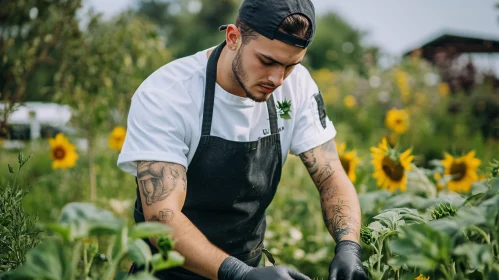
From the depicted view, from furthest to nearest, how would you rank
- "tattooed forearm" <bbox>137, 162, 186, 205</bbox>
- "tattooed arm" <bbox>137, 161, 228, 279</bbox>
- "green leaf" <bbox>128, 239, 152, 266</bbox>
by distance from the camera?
"tattooed forearm" <bbox>137, 162, 186, 205</bbox>, "tattooed arm" <bbox>137, 161, 228, 279</bbox>, "green leaf" <bbox>128, 239, 152, 266</bbox>

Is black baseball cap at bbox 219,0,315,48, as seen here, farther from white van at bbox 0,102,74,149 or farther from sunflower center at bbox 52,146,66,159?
sunflower center at bbox 52,146,66,159

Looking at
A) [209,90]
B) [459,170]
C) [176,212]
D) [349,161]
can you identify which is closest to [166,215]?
[176,212]

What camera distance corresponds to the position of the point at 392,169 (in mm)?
2814

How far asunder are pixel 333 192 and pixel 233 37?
74 centimetres

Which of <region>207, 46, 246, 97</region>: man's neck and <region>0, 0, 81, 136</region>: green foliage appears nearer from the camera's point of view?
<region>207, 46, 246, 97</region>: man's neck

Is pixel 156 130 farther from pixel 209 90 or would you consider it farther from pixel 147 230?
pixel 147 230

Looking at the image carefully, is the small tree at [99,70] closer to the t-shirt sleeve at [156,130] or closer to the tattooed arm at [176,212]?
the t-shirt sleeve at [156,130]

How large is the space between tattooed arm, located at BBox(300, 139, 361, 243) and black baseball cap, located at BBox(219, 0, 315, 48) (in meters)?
0.54

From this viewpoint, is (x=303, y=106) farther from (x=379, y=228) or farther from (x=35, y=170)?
(x=35, y=170)

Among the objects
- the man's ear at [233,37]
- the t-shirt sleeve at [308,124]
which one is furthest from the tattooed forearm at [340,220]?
the man's ear at [233,37]

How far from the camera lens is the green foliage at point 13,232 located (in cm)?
136

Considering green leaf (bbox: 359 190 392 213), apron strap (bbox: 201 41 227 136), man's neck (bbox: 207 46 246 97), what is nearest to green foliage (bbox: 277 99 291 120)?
man's neck (bbox: 207 46 246 97)

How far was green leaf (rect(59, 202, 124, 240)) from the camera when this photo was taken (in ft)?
2.80

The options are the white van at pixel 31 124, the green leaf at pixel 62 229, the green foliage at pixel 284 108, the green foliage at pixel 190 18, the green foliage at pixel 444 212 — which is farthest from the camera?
the green foliage at pixel 190 18
